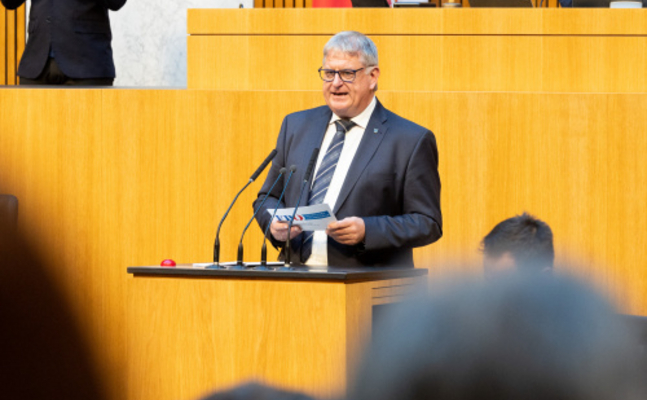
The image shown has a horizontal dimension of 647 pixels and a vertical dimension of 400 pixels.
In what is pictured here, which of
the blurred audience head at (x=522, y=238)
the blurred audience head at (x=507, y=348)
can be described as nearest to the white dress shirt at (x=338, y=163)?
the blurred audience head at (x=522, y=238)

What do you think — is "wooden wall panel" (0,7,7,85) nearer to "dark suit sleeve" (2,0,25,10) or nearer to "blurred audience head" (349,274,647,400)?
"dark suit sleeve" (2,0,25,10)

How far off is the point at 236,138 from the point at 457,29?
989 mm

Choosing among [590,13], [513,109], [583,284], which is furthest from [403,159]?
[583,284]

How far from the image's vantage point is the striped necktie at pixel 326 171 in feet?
8.78

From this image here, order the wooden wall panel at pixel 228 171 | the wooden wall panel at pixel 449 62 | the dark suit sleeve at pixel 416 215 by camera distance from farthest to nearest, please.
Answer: the wooden wall panel at pixel 449 62 < the wooden wall panel at pixel 228 171 < the dark suit sleeve at pixel 416 215

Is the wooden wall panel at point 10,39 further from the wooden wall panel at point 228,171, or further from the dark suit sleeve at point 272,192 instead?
the dark suit sleeve at point 272,192

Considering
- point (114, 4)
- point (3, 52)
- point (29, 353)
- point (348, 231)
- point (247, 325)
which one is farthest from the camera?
point (3, 52)

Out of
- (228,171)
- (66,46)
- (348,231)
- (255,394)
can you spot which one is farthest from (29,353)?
(255,394)

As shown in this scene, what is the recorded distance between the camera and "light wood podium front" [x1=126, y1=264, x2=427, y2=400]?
211cm

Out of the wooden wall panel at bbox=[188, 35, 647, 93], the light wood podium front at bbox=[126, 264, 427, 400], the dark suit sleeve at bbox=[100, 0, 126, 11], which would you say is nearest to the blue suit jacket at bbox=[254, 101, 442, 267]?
the light wood podium front at bbox=[126, 264, 427, 400]

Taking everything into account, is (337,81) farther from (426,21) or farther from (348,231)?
(426,21)

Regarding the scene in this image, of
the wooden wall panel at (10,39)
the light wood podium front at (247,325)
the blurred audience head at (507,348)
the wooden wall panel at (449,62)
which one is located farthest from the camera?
the wooden wall panel at (10,39)

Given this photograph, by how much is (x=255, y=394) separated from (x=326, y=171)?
2154 millimetres

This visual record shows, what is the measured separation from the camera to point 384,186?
2.70m
